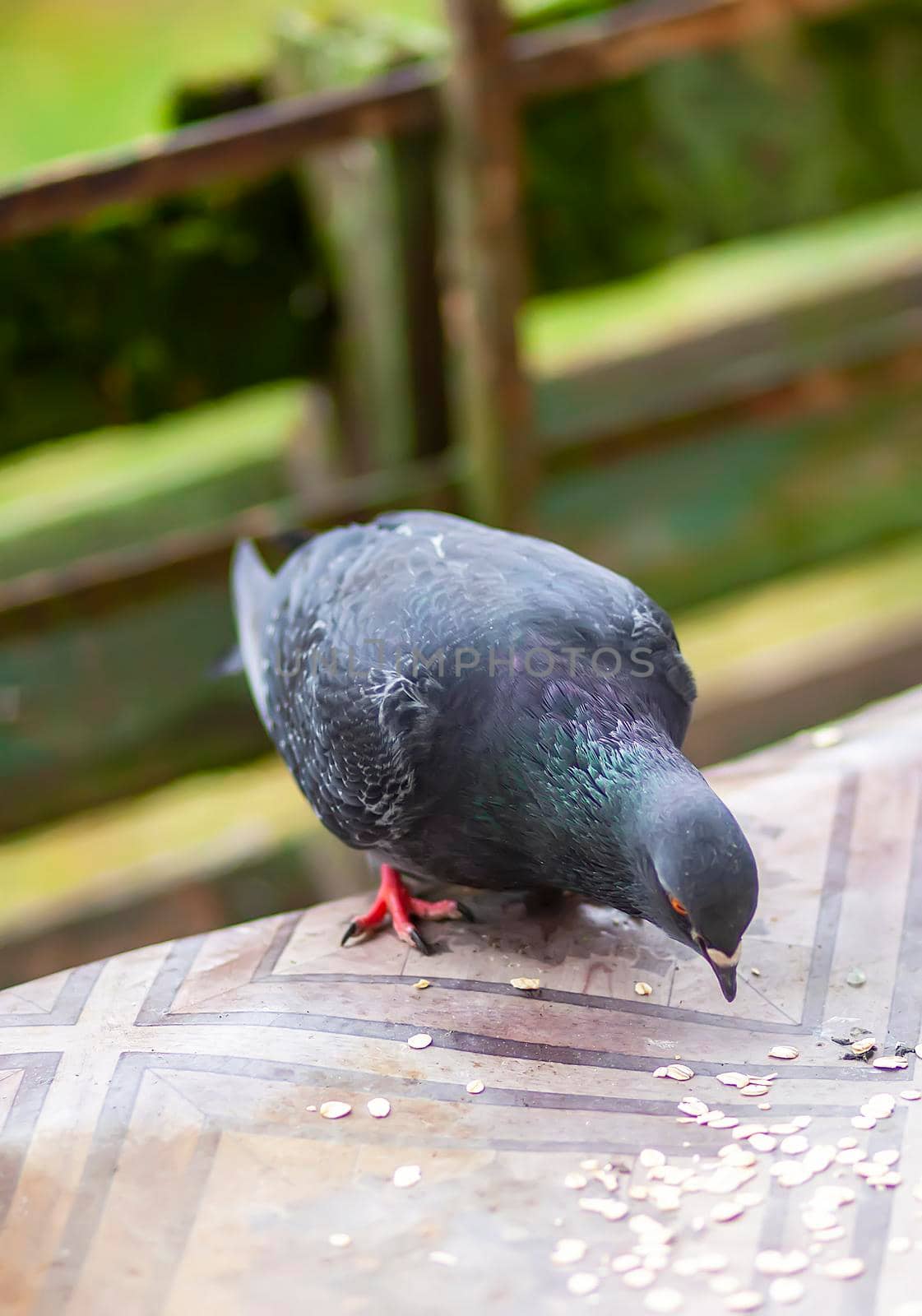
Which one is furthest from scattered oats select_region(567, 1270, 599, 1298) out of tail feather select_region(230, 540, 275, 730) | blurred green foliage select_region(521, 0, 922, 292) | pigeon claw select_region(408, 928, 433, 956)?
blurred green foliage select_region(521, 0, 922, 292)

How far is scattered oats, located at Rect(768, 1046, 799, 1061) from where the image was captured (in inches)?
83.5

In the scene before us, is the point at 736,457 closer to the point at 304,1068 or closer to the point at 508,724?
the point at 508,724

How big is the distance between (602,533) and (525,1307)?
11.2 feet

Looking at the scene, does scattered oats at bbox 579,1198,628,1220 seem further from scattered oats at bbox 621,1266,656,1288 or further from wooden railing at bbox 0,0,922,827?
wooden railing at bbox 0,0,922,827

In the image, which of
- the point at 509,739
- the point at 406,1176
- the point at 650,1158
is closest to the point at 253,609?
the point at 509,739

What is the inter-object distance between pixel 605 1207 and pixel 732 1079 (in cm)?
34

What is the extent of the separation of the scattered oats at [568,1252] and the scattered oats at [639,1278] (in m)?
0.07

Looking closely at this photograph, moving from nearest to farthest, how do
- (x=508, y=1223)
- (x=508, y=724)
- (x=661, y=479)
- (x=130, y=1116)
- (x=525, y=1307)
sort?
(x=525, y=1307), (x=508, y=1223), (x=130, y=1116), (x=508, y=724), (x=661, y=479)

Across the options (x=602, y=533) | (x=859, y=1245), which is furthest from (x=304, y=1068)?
(x=602, y=533)

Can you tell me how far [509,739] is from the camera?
2191 millimetres

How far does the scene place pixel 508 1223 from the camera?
183 centimetres

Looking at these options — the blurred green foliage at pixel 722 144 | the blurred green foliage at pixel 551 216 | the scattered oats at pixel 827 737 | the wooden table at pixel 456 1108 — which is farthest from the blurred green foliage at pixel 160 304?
the scattered oats at pixel 827 737

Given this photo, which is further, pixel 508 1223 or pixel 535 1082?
pixel 535 1082

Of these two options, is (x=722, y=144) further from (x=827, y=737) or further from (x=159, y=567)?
(x=827, y=737)
